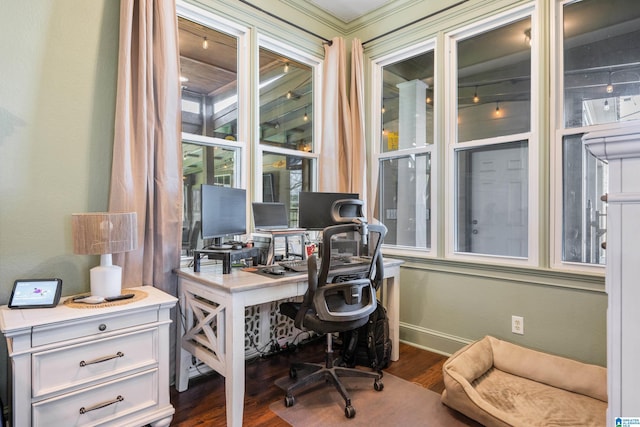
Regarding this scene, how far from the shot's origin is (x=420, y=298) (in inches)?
117

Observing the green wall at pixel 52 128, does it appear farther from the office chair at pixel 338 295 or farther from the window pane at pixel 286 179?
the office chair at pixel 338 295

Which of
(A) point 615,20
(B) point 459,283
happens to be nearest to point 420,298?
(B) point 459,283

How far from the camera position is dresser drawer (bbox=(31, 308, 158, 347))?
1.46m

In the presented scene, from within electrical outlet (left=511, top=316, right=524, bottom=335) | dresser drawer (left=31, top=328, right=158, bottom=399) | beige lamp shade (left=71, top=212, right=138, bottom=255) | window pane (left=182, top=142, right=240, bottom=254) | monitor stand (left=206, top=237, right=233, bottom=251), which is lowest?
electrical outlet (left=511, top=316, right=524, bottom=335)

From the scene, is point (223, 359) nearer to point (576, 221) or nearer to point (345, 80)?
point (576, 221)

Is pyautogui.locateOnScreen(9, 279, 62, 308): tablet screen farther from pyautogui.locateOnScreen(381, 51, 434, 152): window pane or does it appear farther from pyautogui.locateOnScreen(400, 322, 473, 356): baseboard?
pyautogui.locateOnScreen(381, 51, 434, 152): window pane

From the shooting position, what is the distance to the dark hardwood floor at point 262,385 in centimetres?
194

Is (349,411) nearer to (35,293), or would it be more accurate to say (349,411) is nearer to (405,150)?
(35,293)

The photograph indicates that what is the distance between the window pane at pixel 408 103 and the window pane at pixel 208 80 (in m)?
1.45

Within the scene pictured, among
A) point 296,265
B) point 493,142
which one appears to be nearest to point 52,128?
point 296,265

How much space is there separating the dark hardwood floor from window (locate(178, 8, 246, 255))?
0.92m

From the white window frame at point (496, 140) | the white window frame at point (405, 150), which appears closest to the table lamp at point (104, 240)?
the white window frame at point (405, 150)

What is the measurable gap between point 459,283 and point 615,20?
2019mm

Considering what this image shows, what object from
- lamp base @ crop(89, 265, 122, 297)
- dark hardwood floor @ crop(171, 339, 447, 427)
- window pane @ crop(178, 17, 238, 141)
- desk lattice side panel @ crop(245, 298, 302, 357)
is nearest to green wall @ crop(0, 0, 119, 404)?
lamp base @ crop(89, 265, 122, 297)
